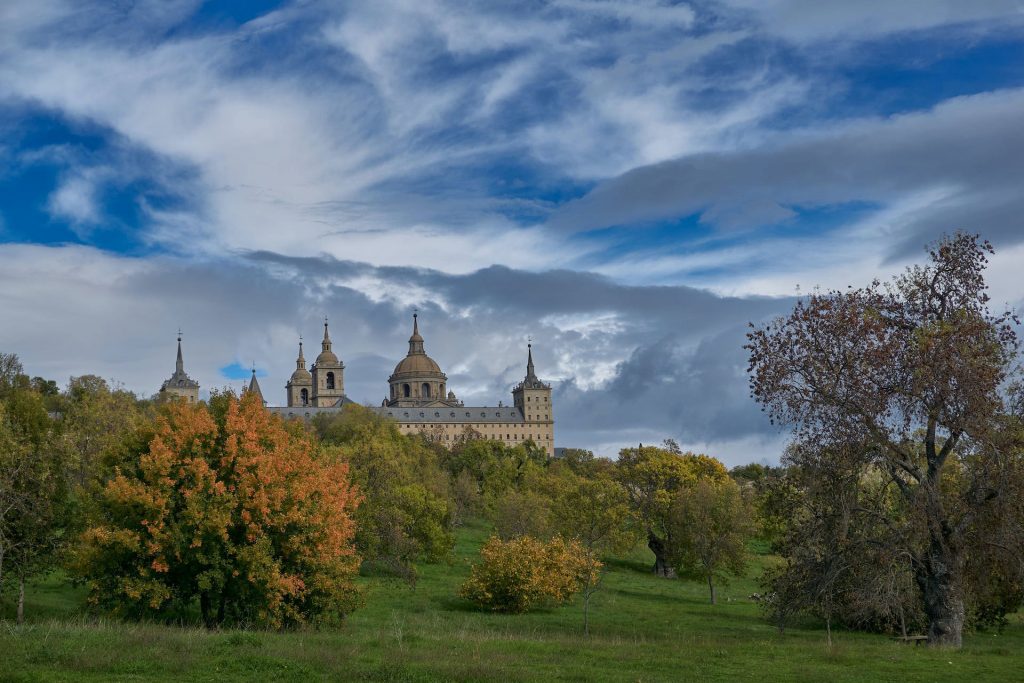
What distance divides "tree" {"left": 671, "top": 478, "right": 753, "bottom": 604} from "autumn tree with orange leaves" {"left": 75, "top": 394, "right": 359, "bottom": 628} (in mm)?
26270

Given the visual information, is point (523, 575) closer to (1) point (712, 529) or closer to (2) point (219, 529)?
(1) point (712, 529)

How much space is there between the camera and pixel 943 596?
28969 mm

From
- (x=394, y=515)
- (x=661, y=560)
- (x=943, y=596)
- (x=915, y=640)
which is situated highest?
(x=394, y=515)

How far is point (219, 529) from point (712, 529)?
32092 millimetres

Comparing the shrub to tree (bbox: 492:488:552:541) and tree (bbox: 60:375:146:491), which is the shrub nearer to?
tree (bbox: 492:488:552:541)

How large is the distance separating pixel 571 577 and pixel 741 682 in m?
25.0

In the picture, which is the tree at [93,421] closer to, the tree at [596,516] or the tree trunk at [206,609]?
the tree trunk at [206,609]

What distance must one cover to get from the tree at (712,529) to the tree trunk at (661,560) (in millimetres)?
5011

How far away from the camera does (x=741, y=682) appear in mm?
20281

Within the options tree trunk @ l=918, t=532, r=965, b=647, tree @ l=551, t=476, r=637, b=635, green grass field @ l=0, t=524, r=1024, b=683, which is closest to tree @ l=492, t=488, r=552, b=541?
tree @ l=551, t=476, r=637, b=635

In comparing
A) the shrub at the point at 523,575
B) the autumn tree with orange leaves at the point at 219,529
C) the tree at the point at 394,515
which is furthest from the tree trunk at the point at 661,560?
the autumn tree with orange leaves at the point at 219,529

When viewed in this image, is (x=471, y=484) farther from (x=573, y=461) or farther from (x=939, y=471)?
(x=939, y=471)

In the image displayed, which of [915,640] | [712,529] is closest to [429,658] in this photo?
[915,640]

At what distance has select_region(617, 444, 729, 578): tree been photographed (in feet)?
205
